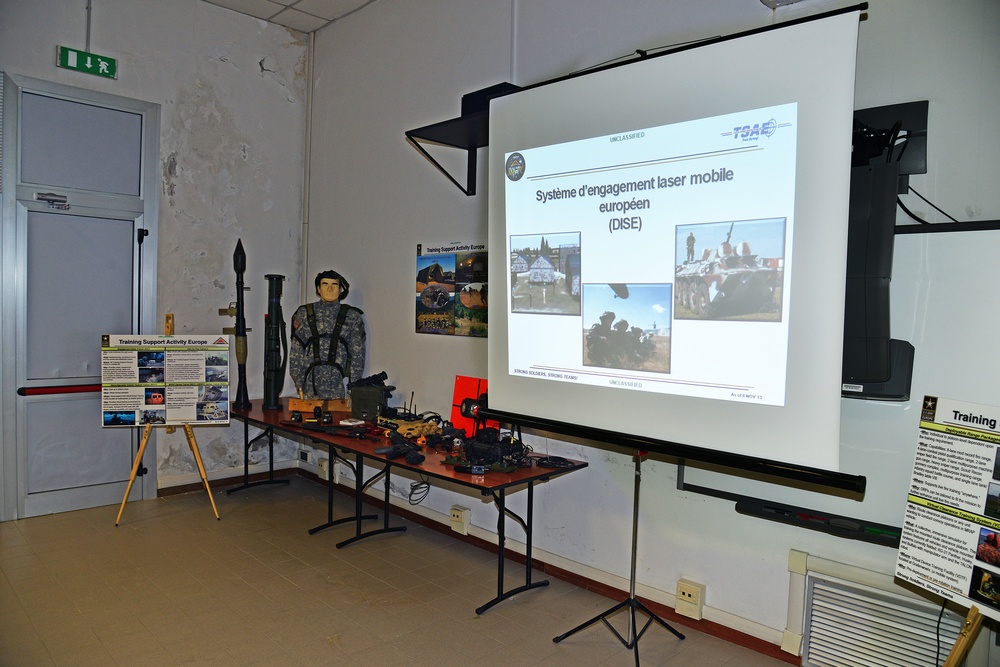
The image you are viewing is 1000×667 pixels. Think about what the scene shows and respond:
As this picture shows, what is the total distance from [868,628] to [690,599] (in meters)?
0.70

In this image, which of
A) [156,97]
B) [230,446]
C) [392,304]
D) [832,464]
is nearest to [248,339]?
[230,446]

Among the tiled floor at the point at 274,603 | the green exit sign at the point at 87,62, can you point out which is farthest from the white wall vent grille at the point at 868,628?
the green exit sign at the point at 87,62

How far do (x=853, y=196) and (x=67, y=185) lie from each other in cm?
437

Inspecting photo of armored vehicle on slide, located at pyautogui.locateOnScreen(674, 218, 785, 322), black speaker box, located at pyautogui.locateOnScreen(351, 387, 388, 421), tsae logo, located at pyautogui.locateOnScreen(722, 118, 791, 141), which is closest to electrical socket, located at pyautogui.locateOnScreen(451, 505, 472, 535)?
black speaker box, located at pyautogui.locateOnScreen(351, 387, 388, 421)

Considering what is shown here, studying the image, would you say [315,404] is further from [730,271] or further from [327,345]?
[730,271]

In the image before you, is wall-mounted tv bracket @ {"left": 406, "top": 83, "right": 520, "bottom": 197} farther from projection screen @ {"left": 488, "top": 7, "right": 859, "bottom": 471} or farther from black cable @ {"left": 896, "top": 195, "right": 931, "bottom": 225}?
black cable @ {"left": 896, "top": 195, "right": 931, "bottom": 225}

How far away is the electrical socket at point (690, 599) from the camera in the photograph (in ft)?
9.04

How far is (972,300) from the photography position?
2.09m

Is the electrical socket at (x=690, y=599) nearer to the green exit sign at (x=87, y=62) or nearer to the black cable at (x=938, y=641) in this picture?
the black cable at (x=938, y=641)

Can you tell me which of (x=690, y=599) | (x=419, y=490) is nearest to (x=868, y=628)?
(x=690, y=599)

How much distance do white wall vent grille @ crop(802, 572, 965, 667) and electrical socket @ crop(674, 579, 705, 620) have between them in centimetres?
43

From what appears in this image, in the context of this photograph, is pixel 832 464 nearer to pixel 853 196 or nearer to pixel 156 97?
pixel 853 196

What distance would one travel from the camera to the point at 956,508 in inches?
71.3

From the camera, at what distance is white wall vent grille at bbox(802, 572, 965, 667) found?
7.09ft
